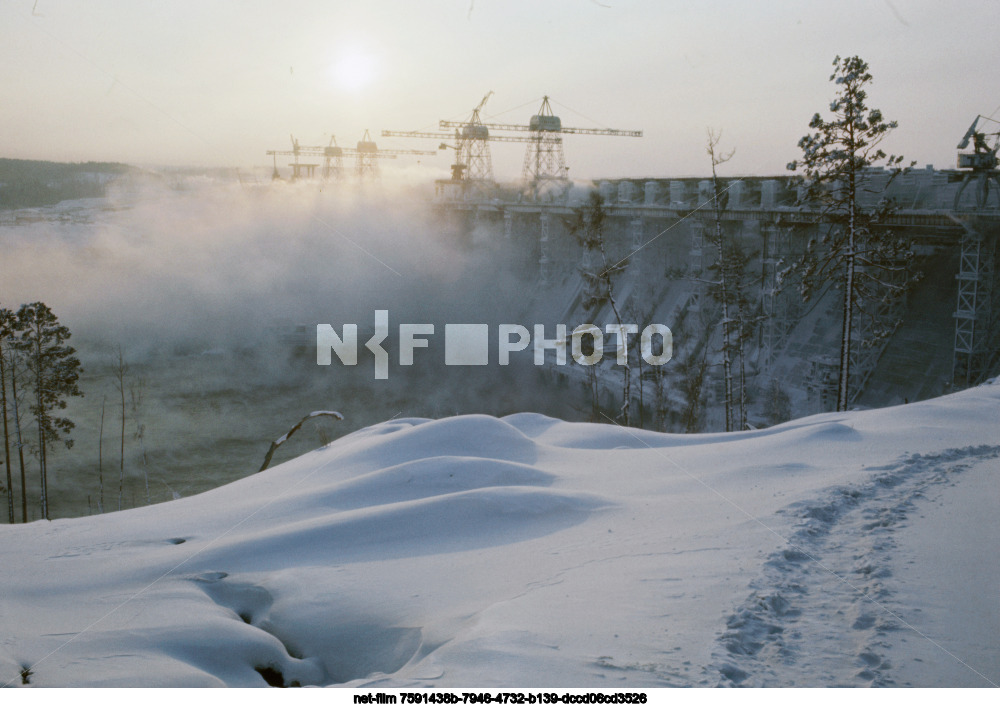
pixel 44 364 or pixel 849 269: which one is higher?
pixel 849 269

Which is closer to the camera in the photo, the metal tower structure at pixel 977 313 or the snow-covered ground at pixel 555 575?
the snow-covered ground at pixel 555 575

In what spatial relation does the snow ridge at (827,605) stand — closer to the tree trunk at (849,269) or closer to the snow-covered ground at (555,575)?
the snow-covered ground at (555,575)

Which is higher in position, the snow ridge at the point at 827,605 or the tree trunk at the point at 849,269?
the tree trunk at the point at 849,269

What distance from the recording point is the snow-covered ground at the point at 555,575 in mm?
4086

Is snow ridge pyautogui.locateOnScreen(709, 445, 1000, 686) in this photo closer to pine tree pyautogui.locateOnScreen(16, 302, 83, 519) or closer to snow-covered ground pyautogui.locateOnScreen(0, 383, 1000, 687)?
snow-covered ground pyautogui.locateOnScreen(0, 383, 1000, 687)

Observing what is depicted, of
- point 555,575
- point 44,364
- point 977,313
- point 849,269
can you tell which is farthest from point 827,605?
point 44,364

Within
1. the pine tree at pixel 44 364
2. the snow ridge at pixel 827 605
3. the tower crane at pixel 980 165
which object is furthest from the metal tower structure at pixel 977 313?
the pine tree at pixel 44 364

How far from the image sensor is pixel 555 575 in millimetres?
5418

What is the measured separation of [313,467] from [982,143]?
20.7m

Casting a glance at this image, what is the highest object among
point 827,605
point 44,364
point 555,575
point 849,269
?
point 849,269

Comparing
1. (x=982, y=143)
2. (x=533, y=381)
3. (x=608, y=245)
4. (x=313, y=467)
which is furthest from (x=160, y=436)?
(x=982, y=143)

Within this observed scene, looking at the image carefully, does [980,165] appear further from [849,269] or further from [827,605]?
[827,605]

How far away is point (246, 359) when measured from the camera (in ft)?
142

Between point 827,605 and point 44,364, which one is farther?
point 44,364
